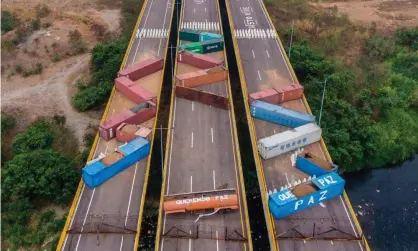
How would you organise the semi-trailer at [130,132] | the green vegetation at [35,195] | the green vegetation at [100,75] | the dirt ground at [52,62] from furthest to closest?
the green vegetation at [100,75]
the dirt ground at [52,62]
the semi-trailer at [130,132]
the green vegetation at [35,195]

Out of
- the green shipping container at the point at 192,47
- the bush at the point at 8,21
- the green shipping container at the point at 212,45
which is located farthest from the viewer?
the bush at the point at 8,21

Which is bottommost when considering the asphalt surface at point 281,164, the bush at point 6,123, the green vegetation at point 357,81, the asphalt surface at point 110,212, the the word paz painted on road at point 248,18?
Result: the green vegetation at point 357,81

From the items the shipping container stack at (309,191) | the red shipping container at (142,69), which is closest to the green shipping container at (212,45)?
the red shipping container at (142,69)

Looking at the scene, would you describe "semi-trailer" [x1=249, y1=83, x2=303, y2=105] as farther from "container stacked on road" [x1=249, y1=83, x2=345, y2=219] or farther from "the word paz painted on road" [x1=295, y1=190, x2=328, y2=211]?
"the word paz painted on road" [x1=295, y1=190, x2=328, y2=211]

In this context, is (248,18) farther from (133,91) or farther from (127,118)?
(127,118)

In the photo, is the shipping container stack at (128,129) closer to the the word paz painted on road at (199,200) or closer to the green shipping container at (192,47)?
the green shipping container at (192,47)

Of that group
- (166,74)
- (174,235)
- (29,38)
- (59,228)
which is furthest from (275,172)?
(29,38)

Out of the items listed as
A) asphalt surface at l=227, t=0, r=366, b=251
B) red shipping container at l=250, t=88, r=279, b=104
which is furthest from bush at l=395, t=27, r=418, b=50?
red shipping container at l=250, t=88, r=279, b=104

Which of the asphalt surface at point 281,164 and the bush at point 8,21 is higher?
the bush at point 8,21
